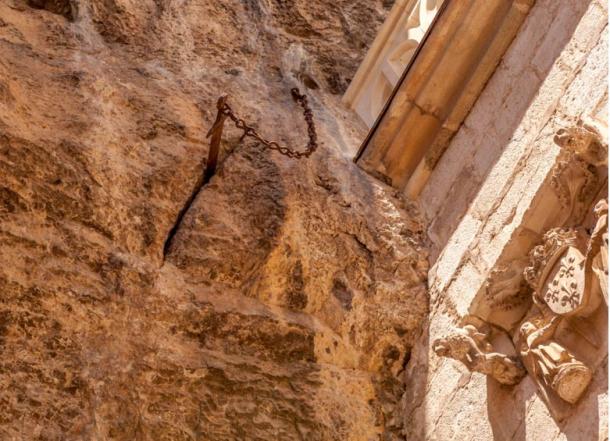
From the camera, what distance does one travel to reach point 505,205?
4469 mm

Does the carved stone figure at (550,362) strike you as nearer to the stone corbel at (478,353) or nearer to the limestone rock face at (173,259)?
the stone corbel at (478,353)

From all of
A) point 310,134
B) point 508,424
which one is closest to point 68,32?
point 310,134

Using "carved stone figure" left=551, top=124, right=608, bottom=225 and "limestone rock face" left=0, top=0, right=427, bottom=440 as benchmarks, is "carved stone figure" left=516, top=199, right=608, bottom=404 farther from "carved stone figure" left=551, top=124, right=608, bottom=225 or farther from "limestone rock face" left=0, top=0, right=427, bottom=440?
"limestone rock face" left=0, top=0, right=427, bottom=440

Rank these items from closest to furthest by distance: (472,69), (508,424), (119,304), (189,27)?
1. (508,424)
2. (119,304)
3. (472,69)
4. (189,27)

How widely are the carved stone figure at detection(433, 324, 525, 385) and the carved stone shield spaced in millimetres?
261

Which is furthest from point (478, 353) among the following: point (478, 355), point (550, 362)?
point (550, 362)

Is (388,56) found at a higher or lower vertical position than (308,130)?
higher

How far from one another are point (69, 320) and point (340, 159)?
5.82ft

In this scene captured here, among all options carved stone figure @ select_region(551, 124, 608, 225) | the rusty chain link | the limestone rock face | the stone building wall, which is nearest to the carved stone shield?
the stone building wall

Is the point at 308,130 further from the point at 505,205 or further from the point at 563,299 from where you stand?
the point at 563,299

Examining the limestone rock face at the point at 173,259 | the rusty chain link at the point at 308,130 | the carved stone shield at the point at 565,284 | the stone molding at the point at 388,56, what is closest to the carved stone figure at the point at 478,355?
the carved stone shield at the point at 565,284

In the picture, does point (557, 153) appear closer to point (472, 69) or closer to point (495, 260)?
point (495, 260)

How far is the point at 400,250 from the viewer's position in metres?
4.95

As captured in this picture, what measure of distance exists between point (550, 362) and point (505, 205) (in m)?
0.87
